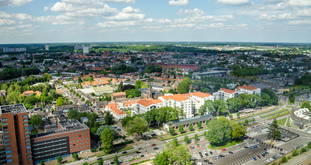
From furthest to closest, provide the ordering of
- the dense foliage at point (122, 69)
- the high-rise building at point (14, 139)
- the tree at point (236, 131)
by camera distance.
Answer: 1. the dense foliage at point (122, 69)
2. the tree at point (236, 131)
3. the high-rise building at point (14, 139)

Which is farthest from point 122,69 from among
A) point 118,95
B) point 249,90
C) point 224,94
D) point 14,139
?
point 14,139

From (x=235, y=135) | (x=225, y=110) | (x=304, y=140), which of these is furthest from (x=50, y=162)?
(x=304, y=140)

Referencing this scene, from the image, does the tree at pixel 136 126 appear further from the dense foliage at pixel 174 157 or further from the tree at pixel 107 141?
the dense foliage at pixel 174 157

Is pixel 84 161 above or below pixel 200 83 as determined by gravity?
below

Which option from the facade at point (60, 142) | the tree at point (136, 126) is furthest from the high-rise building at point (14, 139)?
the tree at point (136, 126)

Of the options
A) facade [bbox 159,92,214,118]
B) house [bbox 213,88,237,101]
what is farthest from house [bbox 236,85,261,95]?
facade [bbox 159,92,214,118]

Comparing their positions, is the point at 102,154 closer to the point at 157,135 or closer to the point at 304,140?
the point at 157,135
